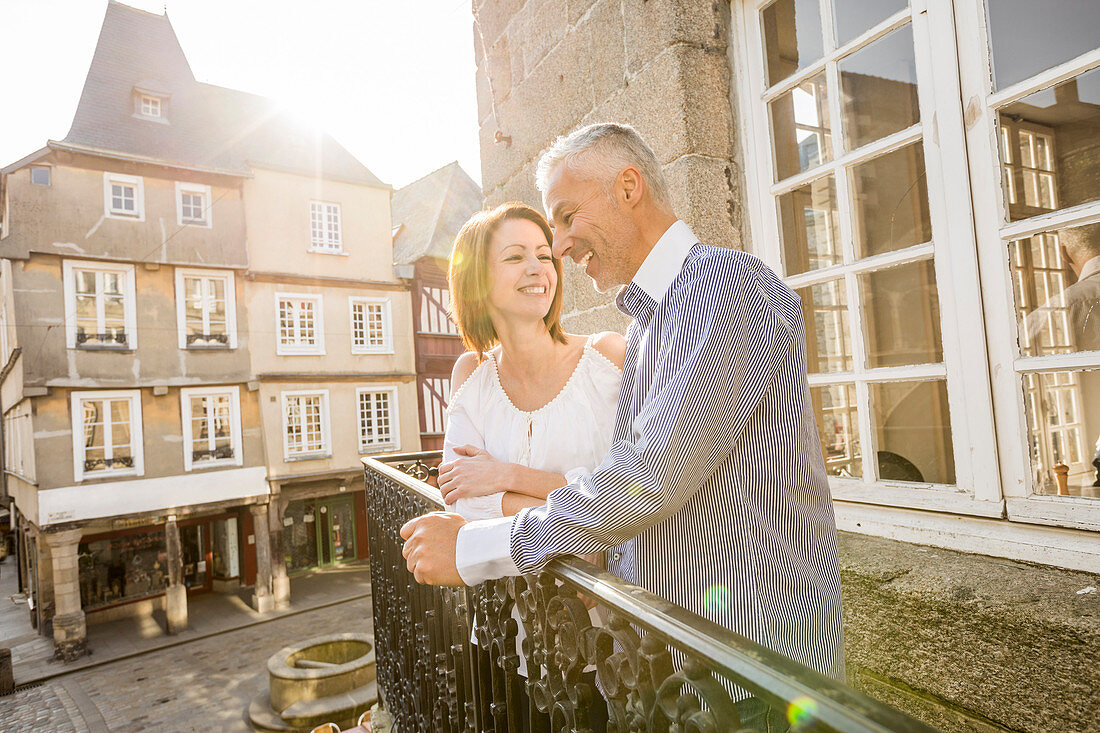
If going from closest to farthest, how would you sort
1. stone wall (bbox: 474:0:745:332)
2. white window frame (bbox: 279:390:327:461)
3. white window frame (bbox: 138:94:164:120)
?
1. stone wall (bbox: 474:0:745:332)
2. white window frame (bbox: 138:94:164:120)
3. white window frame (bbox: 279:390:327:461)

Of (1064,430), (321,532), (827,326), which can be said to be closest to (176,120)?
(321,532)

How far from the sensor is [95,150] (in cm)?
1590

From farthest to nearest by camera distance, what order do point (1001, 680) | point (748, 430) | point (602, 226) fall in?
point (1001, 680) < point (602, 226) < point (748, 430)

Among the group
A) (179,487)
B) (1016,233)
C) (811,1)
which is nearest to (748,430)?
(1016,233)

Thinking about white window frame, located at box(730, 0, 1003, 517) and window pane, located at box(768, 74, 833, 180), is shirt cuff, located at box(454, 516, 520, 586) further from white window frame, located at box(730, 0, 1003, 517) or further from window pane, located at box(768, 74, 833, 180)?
window pane, located at box(768, 74, 833, 180)

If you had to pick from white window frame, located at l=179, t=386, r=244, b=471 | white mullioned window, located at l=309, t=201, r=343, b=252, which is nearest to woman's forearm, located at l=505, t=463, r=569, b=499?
white window frame, located at l=179, t=386, r=244, b=471

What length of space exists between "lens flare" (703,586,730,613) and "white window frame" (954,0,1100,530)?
3.61 feet

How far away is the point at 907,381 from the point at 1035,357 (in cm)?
41

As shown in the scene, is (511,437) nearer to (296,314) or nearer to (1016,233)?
(1016,233)

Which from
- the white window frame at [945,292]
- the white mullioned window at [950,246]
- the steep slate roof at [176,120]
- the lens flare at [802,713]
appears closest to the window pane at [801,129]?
the white mullioned window at [950,246]

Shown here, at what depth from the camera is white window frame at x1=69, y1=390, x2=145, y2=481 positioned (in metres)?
15.4

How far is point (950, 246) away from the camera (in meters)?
1.92

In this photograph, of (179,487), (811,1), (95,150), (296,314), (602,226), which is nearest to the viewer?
(602,226)

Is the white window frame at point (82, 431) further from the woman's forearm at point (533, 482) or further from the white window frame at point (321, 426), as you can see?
the woman's forearm at point (533, 482)
